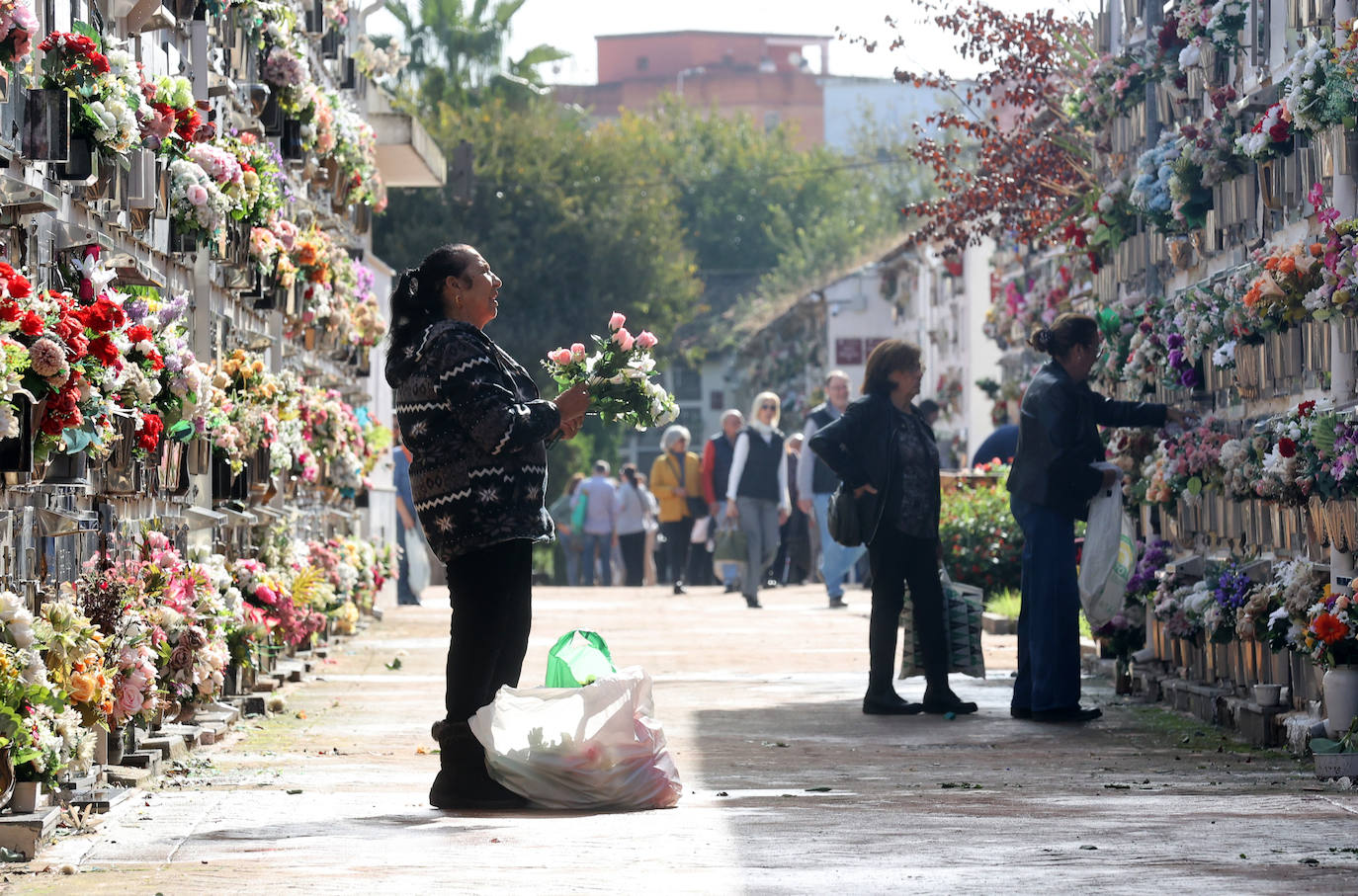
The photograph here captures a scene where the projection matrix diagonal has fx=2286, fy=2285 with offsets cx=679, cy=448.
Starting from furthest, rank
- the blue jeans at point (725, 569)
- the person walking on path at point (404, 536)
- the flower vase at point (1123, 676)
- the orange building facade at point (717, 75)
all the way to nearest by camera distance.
→ 1. the orange building facade at point (717, 75)
2. the blue jeans at point (725, 569)
3. the person walking on path at point (404, 536)
4. the flower vase at point (1123, 676)

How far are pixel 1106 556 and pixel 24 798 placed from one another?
20.5 ft

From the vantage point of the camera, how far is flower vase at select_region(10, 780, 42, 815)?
23.5 ft

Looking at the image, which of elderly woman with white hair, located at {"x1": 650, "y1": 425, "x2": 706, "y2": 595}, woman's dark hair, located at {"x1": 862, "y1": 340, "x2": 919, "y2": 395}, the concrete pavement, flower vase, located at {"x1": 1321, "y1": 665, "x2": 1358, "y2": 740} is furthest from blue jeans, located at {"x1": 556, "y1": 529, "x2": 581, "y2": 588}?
flower vase, located at {"x1": 1321, "y1": 665, "x2": 1358, "y2": 740}

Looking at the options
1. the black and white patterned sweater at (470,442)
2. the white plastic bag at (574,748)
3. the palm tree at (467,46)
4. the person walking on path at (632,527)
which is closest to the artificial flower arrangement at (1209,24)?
the black and white patterned sweater at (470,442)

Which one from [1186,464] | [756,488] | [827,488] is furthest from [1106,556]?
[827,488]

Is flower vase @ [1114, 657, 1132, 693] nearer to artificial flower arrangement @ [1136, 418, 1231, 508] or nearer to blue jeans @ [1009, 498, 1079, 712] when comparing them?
artificial flower arrangement @ [1136, 418, 1231, 508]

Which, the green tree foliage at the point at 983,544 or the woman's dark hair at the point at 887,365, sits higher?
the woman's dark hair at the point at 887,365

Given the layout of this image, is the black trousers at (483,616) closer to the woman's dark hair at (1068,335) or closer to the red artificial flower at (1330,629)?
the red artificial flower at (1330,629)

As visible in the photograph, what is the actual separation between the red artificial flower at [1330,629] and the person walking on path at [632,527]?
72.5 ft

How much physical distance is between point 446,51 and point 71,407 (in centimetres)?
5782

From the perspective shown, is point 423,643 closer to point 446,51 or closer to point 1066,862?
point 1066,862

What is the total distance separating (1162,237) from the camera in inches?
516

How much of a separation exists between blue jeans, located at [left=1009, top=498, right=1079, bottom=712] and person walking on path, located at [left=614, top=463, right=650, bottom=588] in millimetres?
19466

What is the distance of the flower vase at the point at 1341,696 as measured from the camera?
9.06 meters
